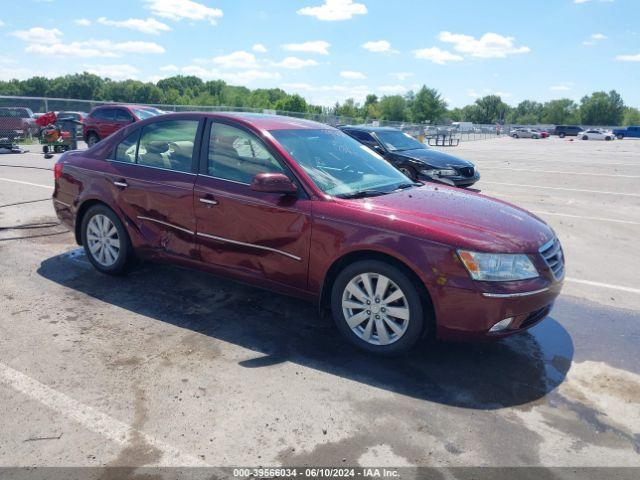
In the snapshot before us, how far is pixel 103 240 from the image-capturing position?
4.97m

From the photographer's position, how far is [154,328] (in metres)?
3.98

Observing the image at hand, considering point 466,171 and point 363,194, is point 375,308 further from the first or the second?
point 466,171

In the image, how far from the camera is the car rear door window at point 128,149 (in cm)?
480

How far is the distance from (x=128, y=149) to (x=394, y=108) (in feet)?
405

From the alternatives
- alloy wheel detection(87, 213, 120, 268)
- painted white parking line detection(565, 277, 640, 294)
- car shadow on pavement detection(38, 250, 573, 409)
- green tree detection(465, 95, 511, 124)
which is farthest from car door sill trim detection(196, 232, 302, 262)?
green tree detection(465, 95, 511, 124)

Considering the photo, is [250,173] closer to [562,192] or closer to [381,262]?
[381,262]

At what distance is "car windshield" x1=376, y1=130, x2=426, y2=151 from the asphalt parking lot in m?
6.85

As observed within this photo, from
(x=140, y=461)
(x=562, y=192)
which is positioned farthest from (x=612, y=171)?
(x=140, y=461)

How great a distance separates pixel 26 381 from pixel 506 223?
3434mm

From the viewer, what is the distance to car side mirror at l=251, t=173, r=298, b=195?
362 cm

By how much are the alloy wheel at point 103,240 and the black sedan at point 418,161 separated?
634 cm

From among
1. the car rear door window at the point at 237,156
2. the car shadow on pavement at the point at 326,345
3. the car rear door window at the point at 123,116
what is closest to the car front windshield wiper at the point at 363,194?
the car rear door window at the point at 237,156

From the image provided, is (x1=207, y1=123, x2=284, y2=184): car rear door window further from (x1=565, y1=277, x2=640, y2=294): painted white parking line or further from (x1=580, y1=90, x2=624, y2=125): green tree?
(x1=580, y1=90, x2=624, y2=125): green tree

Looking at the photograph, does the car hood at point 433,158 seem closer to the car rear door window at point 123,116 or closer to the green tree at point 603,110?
the car rear door window at point 123,116
